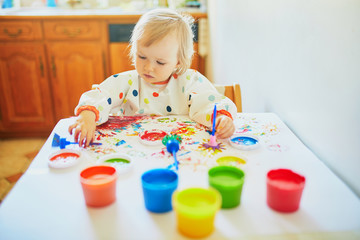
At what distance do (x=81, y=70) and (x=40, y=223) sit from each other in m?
1.97

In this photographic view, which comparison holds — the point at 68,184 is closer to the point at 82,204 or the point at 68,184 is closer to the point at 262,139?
the point at 82,204

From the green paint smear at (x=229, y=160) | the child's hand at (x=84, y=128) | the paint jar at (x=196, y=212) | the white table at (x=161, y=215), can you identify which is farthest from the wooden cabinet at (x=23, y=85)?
the paint jar at (x=196, y=212)

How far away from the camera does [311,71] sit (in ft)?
2.93

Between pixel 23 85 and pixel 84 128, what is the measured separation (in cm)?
175

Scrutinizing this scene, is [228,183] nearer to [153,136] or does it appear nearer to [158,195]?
[158,195]

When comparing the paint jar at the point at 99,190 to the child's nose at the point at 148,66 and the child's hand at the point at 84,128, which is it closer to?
the child's hand at the point at 84,128

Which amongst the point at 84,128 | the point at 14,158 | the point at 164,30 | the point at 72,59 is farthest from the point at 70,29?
the point at 84,128

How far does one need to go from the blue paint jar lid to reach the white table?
0.10ft

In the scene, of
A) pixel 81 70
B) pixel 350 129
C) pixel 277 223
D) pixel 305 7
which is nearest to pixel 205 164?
pixel 277 223

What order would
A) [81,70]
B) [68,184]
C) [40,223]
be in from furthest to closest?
[81,70] < [68,184] < [40,223]

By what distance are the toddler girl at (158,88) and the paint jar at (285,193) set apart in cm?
30

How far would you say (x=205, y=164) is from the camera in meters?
0.74

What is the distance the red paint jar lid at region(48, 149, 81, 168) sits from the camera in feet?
2.36

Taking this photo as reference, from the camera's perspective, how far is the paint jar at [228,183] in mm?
562
